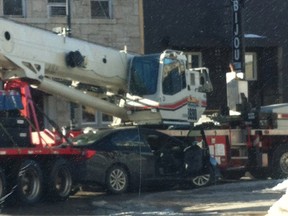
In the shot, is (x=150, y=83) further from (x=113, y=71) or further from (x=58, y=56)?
(x=58, y=56)

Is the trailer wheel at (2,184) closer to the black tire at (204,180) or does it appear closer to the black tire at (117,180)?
the black tire at (117,180)

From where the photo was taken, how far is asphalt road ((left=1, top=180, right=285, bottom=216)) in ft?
39.5

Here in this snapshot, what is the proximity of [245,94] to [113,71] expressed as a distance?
195 inches

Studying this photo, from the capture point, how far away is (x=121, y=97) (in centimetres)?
1800

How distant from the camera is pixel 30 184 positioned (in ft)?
44.2

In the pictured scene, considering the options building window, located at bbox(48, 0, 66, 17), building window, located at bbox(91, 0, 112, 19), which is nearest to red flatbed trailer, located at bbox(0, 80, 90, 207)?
building window, located at bbox(48, 0, 66, 17)

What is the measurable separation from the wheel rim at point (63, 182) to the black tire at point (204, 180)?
3498 mm

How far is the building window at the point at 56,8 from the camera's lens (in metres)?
24.8

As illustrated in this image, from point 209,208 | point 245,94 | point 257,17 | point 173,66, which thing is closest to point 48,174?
point 209,208

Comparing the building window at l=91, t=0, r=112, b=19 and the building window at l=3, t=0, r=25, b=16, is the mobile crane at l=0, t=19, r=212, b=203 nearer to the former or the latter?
the building window at l=91, t=0, r=112, b=19

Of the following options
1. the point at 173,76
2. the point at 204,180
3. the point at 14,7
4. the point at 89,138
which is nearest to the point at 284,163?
the point at 204,180

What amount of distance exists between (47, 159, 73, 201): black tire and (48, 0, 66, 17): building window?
11.5 metres

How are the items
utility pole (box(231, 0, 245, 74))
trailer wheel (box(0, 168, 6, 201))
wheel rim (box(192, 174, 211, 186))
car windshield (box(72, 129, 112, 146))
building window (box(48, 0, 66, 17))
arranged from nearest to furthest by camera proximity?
trailer wheel (box(0, 168, 6, 201))
car windshield (box(72, 129, 112, 146))
wheel rim (box(192, 174, 211, 186))
building window (box(48, 0, 66, 17))
utility pole (box(231, 0, 245, 74))

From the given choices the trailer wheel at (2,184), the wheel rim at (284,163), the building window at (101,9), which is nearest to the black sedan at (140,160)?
the trailer wheel at (2,184)
